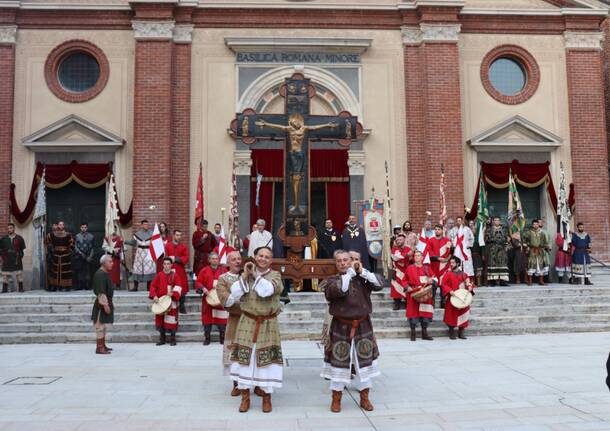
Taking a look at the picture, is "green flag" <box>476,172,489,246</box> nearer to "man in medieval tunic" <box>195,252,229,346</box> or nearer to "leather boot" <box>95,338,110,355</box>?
"man in medieval tunic" <box>195,252,229,346</box>

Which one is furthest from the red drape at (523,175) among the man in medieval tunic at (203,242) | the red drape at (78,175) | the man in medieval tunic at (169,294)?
the red drape at (78,175)

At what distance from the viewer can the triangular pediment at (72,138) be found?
16.8 m

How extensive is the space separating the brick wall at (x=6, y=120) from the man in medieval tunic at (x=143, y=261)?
4.11 m

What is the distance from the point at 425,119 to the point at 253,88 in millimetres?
5060

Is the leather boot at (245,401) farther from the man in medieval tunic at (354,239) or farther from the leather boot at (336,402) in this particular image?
the man in medieval tunic at (354,239)

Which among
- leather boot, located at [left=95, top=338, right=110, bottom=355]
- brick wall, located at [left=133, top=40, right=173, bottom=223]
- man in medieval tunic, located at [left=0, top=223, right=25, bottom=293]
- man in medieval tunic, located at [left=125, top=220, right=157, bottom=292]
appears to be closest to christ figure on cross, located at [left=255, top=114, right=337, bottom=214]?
leather boot, located at [left=95, top=338, right=110, bottom=355]

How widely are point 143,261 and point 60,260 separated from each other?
2.23 metres

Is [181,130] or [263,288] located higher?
[181,130]

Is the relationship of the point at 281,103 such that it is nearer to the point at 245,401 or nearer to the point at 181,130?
the point at 181,130

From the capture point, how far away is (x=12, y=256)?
15523mm

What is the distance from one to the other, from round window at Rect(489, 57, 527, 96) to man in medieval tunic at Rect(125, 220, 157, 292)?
1118 centimetres

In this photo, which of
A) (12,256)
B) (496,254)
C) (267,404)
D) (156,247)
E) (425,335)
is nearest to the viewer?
(267,404)

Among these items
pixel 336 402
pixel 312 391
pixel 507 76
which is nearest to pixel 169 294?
pixel 312 391

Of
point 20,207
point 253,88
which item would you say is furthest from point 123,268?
point 253,88
